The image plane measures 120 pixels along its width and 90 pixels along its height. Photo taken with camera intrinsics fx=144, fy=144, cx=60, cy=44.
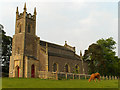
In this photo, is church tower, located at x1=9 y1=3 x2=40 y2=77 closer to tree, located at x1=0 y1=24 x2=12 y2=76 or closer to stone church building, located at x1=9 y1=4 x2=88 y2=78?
stone church building, located at x1=9 y1=4 x2=88 y2=78

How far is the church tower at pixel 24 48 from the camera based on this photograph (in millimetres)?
35438

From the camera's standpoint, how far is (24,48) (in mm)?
37188

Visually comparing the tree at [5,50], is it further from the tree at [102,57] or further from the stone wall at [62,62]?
the tree at [102,57]

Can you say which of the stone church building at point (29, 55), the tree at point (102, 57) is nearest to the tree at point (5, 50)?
the stone church building at point (29, 55)

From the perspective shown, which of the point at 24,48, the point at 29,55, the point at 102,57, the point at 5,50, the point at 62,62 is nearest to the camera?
the point at 24,48

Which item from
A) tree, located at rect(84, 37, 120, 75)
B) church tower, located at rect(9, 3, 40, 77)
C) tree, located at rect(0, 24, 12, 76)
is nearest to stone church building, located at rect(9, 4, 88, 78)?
church tower, located at rect(9, 3, 40, 77)

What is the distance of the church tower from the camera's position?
116 ft

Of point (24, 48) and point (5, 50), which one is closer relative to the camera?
point (24, 48)

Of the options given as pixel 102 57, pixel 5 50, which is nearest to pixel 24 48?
pixel 5 50

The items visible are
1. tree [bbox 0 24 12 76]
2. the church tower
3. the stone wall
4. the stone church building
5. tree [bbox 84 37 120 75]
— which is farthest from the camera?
tree [bbox 84 37 120 75]

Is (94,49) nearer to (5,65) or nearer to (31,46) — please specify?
(31,46)

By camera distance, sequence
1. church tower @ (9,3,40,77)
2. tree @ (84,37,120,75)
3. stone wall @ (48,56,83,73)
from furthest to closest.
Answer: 1. tree @ (84,37,120,75)
2. stone wall @ (48,56,83,73)
3. church tower @ (9,3,40,77)

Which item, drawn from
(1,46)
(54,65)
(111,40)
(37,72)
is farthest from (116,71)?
(1,46)

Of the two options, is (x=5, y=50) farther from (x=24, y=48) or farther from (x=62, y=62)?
(x=62, y=62)
